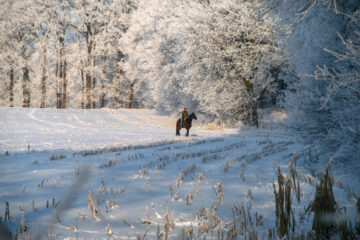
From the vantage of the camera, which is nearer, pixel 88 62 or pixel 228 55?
pixel 228 55

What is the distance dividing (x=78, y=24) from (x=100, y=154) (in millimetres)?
28022

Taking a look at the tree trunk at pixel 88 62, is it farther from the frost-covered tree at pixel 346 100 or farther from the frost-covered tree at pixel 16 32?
the frost-covered tree at pixel 346 100

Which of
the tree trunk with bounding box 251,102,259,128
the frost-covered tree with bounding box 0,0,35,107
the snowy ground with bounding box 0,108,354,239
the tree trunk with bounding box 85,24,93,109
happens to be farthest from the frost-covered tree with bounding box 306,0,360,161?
the frost-covered tree with bounding box 0,0,35,107

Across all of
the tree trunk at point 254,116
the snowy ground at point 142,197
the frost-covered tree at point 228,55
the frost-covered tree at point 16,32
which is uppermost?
the frost-covered tree at point 16,32

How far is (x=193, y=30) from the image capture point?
1645cm

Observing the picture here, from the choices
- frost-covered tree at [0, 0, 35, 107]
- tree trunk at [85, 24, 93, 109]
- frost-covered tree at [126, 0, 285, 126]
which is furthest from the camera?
tree trunk at [85, 24, 93, 109]

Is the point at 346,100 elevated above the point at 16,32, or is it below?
below

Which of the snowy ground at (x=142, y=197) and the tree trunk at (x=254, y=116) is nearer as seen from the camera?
the snowy ground at (x=142, y=197)

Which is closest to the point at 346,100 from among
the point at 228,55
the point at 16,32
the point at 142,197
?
the point at 142,197

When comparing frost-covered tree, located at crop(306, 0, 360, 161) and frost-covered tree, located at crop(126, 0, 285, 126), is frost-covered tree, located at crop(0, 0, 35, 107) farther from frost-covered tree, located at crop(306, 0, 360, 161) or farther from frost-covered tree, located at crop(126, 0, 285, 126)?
frost-covered tree, located at crop(306, 0, 360, 161)

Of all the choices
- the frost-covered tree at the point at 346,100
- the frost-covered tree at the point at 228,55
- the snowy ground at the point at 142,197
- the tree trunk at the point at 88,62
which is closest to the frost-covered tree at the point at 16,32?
the tree trunk at the point at 88,62

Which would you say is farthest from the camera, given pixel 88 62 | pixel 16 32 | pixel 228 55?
pixel 16 32

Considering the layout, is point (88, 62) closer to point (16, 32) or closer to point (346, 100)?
point (16, 32)

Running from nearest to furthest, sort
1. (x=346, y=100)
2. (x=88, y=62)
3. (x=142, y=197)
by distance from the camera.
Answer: (x=142, y=197) < (x=346, y=100) < (x=88, y=62)
